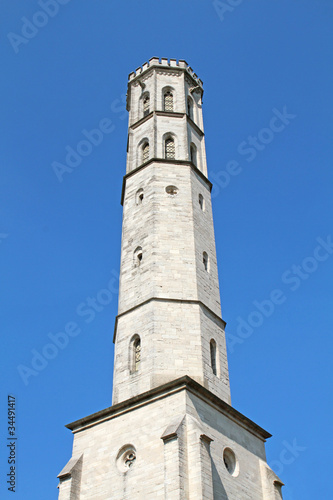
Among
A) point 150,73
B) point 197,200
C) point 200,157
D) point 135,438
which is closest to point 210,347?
point 135,438

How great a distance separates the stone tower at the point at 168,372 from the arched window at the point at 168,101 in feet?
8.96

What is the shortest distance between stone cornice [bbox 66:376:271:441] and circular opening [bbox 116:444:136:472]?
4.32ft

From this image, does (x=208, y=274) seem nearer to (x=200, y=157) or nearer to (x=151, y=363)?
(x=151, y=363)

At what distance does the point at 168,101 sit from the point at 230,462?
2051cm

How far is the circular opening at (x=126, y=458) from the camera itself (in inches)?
741

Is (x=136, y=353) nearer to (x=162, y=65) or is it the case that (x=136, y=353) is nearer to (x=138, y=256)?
(x=138, y=256)

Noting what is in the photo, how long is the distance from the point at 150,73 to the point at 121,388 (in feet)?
66.3

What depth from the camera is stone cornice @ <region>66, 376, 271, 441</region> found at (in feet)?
62.3

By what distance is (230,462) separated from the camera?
64.3ft

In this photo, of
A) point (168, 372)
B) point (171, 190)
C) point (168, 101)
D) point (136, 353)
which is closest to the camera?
point (168, 372)

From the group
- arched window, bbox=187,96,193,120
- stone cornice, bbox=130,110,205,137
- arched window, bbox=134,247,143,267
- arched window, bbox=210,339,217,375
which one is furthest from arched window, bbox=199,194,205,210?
arched window, bbox=210,339,217,375

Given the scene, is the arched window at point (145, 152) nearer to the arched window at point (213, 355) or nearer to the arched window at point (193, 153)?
the arched window at point (193, 153)

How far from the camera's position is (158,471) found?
697 inches

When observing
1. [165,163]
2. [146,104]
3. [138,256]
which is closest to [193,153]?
[165,163]
